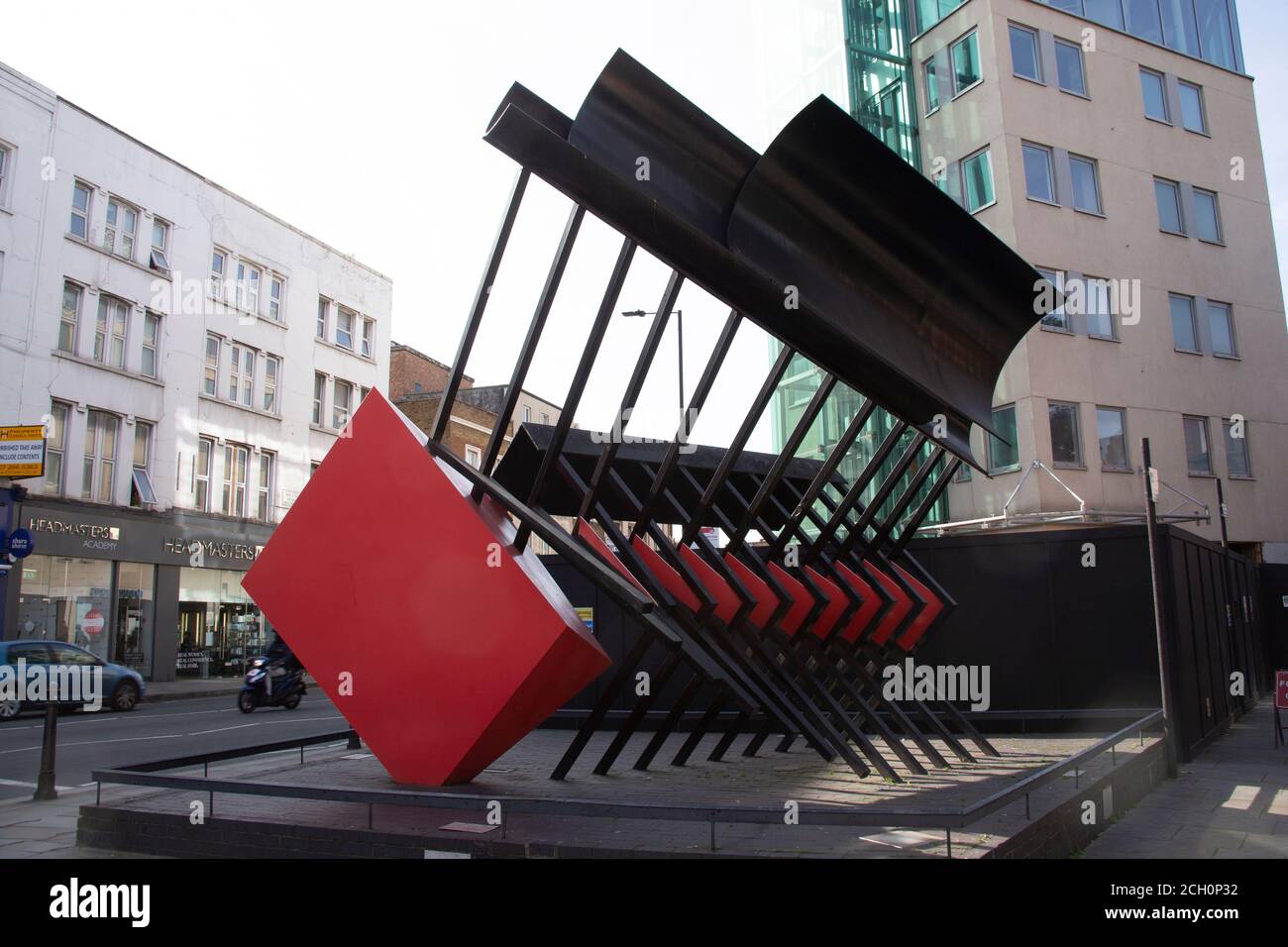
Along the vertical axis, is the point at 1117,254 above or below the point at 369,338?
below

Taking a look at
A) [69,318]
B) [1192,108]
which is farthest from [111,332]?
[1192,108]

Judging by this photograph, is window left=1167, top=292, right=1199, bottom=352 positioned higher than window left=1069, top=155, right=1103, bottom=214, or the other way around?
window left=1069, top=155, right=1103, bottom=214

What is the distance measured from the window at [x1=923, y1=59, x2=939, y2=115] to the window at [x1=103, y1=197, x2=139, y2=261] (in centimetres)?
2235

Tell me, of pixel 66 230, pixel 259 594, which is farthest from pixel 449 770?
pixel 66 230

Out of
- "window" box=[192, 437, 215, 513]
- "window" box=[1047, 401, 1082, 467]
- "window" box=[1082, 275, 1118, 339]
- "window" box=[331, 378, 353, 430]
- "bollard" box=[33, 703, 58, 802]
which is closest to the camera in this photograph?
"bollard" box=[33, 703, 58, 802]

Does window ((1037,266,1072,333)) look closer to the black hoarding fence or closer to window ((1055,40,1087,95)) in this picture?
window ((1055,40,1087,95))

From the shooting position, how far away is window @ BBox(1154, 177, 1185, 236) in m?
26.8

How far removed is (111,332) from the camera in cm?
2858

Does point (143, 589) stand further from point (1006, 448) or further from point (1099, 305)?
point (1099, 305)

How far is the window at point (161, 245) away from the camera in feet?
99.0

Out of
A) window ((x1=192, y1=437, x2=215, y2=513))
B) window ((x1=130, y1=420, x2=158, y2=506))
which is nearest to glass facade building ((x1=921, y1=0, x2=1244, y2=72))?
window ((x1=192, y1=437, x2=215, y2=513))

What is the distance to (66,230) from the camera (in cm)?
2703

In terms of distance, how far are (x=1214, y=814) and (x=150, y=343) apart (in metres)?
29.4
